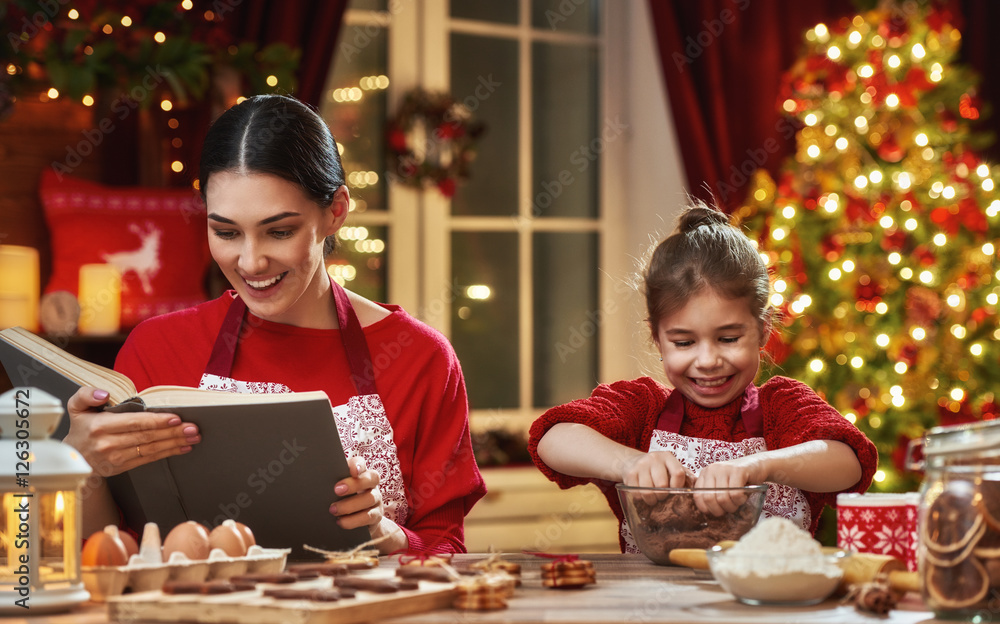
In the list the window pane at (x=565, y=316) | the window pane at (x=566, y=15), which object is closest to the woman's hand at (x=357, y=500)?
the window pane at (x=565, y=316)

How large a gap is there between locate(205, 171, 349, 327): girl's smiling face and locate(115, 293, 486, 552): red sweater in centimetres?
11

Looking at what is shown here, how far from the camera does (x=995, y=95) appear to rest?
437cm

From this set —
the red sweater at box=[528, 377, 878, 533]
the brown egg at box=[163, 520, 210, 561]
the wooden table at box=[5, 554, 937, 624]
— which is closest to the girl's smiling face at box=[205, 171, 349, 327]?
the red sweater at box=[528, 377, 878, 533]

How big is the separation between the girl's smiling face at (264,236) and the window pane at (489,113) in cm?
241

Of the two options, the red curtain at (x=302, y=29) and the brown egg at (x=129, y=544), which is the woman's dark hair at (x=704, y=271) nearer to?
the brown egg at (x=129, y=544)

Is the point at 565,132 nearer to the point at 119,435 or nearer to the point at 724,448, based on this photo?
the point at 724,448

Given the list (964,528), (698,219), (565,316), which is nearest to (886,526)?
(964,528)

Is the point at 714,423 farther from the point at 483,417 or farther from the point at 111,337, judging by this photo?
the point at 483,417

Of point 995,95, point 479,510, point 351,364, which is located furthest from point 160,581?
point 995,95

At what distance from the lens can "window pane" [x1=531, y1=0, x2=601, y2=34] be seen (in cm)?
408

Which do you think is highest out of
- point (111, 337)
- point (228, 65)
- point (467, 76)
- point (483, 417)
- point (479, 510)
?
point (467, 76)

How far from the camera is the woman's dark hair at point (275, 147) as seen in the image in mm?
1533

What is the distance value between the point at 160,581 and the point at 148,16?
2314mm

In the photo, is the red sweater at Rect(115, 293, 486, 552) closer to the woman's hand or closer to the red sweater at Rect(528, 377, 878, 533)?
the red sweater at Rect(528, 377, 878, 533)
